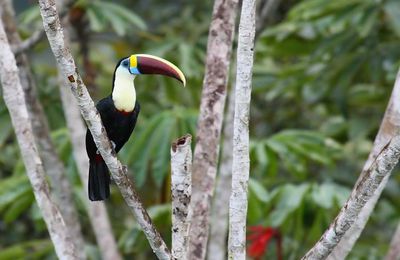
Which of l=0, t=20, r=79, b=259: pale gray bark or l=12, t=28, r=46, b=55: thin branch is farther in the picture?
l=12, t=28, r=46, b=55: thin branch

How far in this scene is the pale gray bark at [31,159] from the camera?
2.82m

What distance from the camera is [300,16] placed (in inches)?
166

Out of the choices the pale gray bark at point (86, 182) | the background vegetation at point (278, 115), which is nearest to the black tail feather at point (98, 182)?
the pale gray bark at point (86, 182)

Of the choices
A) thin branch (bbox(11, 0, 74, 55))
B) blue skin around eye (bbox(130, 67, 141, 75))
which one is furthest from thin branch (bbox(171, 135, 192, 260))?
thin branch (bbox(11, 0, 74, 55))

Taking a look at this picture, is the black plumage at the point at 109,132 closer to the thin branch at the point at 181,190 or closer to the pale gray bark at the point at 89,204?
the thin branch at the point at 181,190

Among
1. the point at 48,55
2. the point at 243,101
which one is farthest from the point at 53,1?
the point at 48,55

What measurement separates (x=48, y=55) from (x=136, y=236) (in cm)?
314

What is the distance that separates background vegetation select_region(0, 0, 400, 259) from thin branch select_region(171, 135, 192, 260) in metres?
1.36

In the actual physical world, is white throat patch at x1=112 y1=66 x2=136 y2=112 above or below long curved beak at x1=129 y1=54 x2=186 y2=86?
below

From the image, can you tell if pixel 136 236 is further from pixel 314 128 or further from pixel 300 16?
pixel 314 128

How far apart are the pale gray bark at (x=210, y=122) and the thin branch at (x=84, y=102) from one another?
2.52 ft

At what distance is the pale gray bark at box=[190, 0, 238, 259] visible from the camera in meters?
3.15

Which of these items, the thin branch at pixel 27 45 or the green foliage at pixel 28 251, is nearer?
the thin branch at pixel 27 45

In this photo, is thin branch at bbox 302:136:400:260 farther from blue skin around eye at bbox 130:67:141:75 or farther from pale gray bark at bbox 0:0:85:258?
pale gray bark at bbox 0:0:85:258
